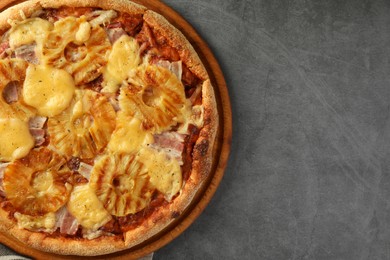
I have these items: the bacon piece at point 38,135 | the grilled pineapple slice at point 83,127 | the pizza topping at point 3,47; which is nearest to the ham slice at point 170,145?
the grilled pineapple slice at point 83,127

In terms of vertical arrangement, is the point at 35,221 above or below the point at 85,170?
below

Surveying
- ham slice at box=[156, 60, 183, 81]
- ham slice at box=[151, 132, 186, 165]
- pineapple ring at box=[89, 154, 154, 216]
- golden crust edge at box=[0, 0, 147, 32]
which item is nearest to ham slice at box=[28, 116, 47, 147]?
pineapple ring at box=[89, 154, 154, 216]

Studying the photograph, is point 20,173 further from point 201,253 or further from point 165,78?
point 201,253

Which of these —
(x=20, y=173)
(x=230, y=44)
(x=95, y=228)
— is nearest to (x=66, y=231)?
(x=95, y=228)

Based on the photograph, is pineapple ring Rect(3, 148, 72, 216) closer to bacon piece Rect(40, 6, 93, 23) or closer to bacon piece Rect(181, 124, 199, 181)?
bacon piece Rect(181, 124, 199, 181)

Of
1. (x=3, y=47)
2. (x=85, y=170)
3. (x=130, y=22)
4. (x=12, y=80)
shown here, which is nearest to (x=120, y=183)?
(x=85, y=170)

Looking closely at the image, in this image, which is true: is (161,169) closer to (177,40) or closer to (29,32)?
(177,40)

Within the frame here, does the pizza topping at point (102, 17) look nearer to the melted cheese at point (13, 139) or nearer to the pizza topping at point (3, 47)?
the pizza topping at point (3, 47)
